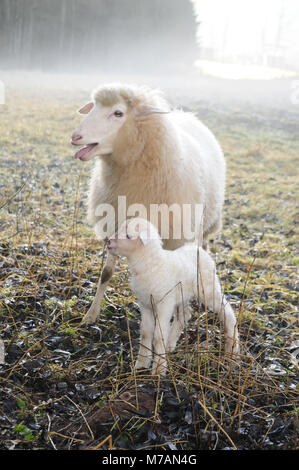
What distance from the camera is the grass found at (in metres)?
2.61

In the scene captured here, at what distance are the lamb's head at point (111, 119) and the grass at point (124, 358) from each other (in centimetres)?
91

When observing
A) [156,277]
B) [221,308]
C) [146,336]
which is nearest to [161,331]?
[146,336]

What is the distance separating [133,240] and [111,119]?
1321 millimetres

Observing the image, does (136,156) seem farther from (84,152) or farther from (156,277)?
(156,277)

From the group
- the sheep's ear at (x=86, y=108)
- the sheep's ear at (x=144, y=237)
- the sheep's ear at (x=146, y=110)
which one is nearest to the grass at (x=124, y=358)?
the sheep's ear at (x=144, y=237)

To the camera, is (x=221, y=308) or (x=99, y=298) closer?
(x=221, y=308)

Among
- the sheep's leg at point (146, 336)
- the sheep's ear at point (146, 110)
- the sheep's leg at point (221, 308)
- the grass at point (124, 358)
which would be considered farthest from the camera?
the sheep's ear at point (146, 110)

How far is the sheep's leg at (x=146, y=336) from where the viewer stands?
3.16m

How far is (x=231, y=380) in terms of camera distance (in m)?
3.05

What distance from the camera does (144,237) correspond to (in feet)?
9.49

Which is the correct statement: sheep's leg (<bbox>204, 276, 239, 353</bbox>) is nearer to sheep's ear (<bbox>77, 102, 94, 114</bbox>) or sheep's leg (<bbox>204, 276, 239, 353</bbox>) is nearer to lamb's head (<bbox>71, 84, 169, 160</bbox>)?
lamb's head (<bbox>71, 84, 169, 160</bbox>)

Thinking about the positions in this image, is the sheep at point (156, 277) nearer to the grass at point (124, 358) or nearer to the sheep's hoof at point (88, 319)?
the grass at point (124, 358)

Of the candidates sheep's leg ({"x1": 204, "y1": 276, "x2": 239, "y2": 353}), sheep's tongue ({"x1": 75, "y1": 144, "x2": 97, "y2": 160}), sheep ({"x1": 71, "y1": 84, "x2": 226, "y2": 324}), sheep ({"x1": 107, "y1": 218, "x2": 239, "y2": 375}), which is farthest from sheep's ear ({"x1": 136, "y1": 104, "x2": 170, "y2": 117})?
sheep's leg ({"x1": 204, "y1": 276, "x2": 239, "y2": 353})

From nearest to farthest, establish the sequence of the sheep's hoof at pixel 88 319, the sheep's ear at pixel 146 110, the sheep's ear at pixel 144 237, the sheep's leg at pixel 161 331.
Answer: the sheep's ear at pixel 144 237 → the sheep's leg at pixel 161 331 → the sheep's ear at pixel 146 110 → the sheep's hoof at pixel 88 319
